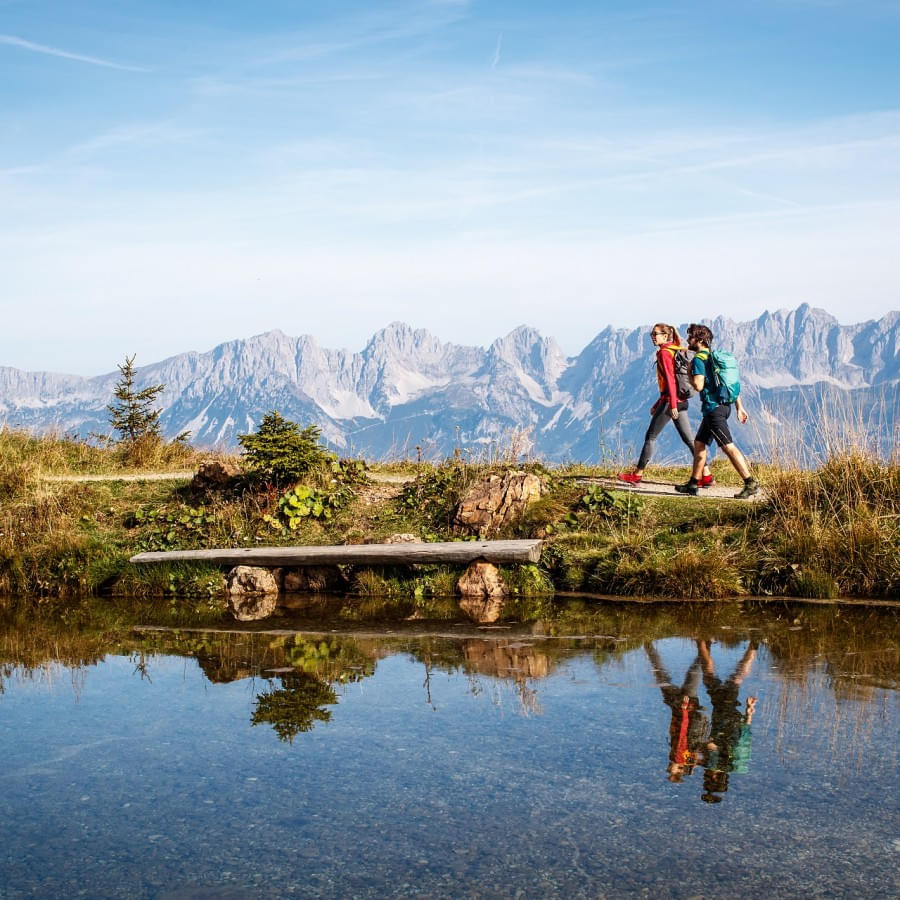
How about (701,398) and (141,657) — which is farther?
(701,398)

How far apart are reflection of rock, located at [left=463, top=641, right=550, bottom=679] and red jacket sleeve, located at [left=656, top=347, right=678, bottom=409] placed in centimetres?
626

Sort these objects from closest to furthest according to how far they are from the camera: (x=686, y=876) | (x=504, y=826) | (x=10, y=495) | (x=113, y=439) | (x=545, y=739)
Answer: (x=686, y=876) < (x=504, y=826) < (x=545, y=739) < (x=10, y=495) < (x=113, y=439)

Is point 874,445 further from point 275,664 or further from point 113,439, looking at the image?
point 113,439

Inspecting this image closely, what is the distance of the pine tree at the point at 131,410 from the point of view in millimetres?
24953

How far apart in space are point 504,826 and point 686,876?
105cm

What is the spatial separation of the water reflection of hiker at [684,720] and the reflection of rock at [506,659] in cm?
100

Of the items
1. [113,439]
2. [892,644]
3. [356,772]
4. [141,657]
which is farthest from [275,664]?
[113,439]

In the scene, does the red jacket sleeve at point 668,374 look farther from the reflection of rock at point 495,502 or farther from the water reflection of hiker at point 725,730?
the water reflection of hiker at point 725,730

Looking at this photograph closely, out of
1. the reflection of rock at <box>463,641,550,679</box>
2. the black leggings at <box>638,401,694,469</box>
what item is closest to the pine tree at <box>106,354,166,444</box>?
the black leggings at <box>638,401,694,469</box>

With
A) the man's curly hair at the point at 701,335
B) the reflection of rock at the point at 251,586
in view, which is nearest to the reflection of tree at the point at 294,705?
the reflection of rock at the point at 251,586

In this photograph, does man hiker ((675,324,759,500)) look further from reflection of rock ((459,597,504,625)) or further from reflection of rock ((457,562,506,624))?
reflection of rock ((459,597,504,625))

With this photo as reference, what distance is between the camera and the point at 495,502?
14445 millimetres

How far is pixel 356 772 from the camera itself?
6.22m

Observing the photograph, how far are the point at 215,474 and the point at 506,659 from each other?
848 cm
